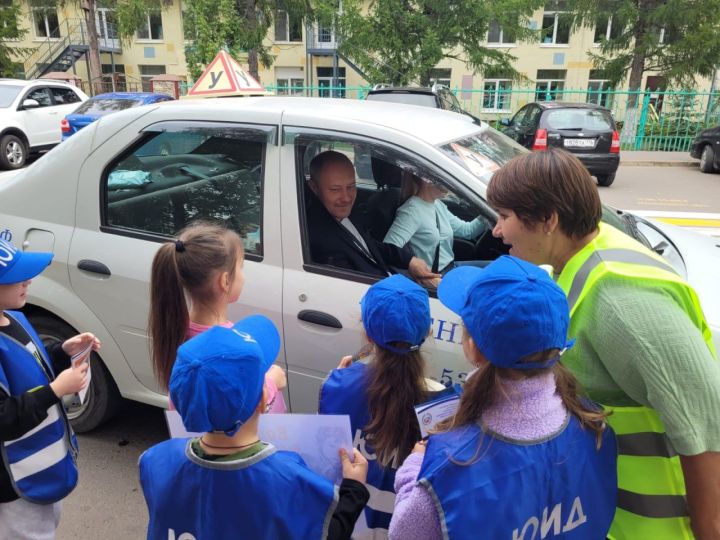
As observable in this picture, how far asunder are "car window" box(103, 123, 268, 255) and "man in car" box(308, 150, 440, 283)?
0.89 feet

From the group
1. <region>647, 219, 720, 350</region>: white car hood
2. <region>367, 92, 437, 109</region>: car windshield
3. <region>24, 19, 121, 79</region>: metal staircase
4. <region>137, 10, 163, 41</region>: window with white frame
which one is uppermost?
<region>137, 10, 163, 41</region>: window with white frame

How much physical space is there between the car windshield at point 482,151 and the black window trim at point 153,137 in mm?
774

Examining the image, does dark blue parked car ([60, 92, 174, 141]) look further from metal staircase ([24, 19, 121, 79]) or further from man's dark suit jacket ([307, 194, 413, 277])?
metal staircase ([24, 19, 121, 79])

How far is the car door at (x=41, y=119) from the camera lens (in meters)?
13.2

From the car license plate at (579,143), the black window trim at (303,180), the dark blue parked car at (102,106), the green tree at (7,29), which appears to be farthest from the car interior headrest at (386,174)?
the green tree at (7,29)

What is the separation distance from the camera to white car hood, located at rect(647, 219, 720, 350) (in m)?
2.11

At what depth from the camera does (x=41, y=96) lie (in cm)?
1380

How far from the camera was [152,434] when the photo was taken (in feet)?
10.7

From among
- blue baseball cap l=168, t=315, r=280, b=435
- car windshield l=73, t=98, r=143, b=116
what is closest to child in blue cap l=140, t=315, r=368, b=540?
blue baseball cap l=168, t=315, r=280, b=435

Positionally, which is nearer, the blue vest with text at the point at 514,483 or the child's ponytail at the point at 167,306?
the blue vest with text at the point at 514,483

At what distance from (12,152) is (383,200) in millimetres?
12537

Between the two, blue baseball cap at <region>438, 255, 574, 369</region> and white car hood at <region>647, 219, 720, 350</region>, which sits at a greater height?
blue baseball cap at <region>438, 255, 574, 369</region>

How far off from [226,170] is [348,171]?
0.61 m

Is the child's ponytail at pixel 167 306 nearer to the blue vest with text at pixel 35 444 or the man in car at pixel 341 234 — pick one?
the blue vest with text at pixel 35 444
